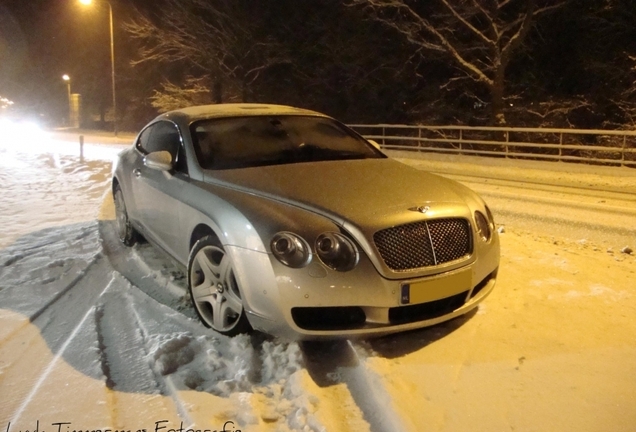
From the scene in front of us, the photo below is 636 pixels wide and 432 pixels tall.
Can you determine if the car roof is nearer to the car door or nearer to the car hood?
the car door

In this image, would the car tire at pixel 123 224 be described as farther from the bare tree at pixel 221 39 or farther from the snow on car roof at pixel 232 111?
the bare tree at pixel 221 39

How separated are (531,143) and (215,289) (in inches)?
632

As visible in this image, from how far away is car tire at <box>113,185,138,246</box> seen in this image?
6.45 m

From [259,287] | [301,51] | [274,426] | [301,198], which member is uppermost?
[301,51]

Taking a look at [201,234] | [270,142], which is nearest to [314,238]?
[201,234]

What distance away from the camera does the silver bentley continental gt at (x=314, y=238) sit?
355 centimetres

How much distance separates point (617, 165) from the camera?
1653 centimetres

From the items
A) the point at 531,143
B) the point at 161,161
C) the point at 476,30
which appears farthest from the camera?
the point at 476,30

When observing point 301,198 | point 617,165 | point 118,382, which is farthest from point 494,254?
point 617,165

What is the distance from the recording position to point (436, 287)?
3691mm

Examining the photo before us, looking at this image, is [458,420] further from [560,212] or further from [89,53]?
[89,53]

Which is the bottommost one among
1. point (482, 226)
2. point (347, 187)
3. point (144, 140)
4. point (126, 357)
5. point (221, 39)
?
point (126, 357)

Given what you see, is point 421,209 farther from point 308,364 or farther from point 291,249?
point 308,364

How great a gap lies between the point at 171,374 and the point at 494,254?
232 centimetres
